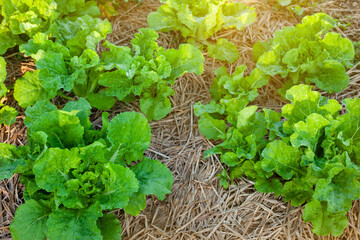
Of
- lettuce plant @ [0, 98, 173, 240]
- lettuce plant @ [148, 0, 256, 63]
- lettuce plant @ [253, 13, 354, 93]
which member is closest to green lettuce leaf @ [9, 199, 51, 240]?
lettuce plant @ [0, 98, 173, 240]

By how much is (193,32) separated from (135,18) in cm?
59

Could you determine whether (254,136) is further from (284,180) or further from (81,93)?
(81,93)

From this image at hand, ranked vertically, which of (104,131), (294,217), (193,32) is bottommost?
(294,217)

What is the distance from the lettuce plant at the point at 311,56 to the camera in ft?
8.54

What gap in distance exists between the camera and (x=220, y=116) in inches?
104

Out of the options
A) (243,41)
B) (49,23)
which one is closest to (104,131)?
(49,23)

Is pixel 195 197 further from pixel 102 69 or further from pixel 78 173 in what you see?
pixel 102 69

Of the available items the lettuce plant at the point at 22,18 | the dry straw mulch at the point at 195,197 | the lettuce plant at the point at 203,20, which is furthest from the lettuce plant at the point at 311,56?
the lettuce plant at the point at 22,18

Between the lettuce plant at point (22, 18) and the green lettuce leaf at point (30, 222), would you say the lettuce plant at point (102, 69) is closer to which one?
the lettuce plant at point (22, 18)

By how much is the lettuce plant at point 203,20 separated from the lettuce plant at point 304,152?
664 mm

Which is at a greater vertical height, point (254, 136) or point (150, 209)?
point (254, 136)

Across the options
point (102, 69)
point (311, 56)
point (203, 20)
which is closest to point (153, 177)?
point (102, 69)

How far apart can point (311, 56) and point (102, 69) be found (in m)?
1.54

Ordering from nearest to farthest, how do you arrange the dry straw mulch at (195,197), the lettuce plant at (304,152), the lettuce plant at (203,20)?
1. the lettuce plant at (304,152)
2. the dry straw mulch at (195,197)
3. the lettuce plant at (203,20)
